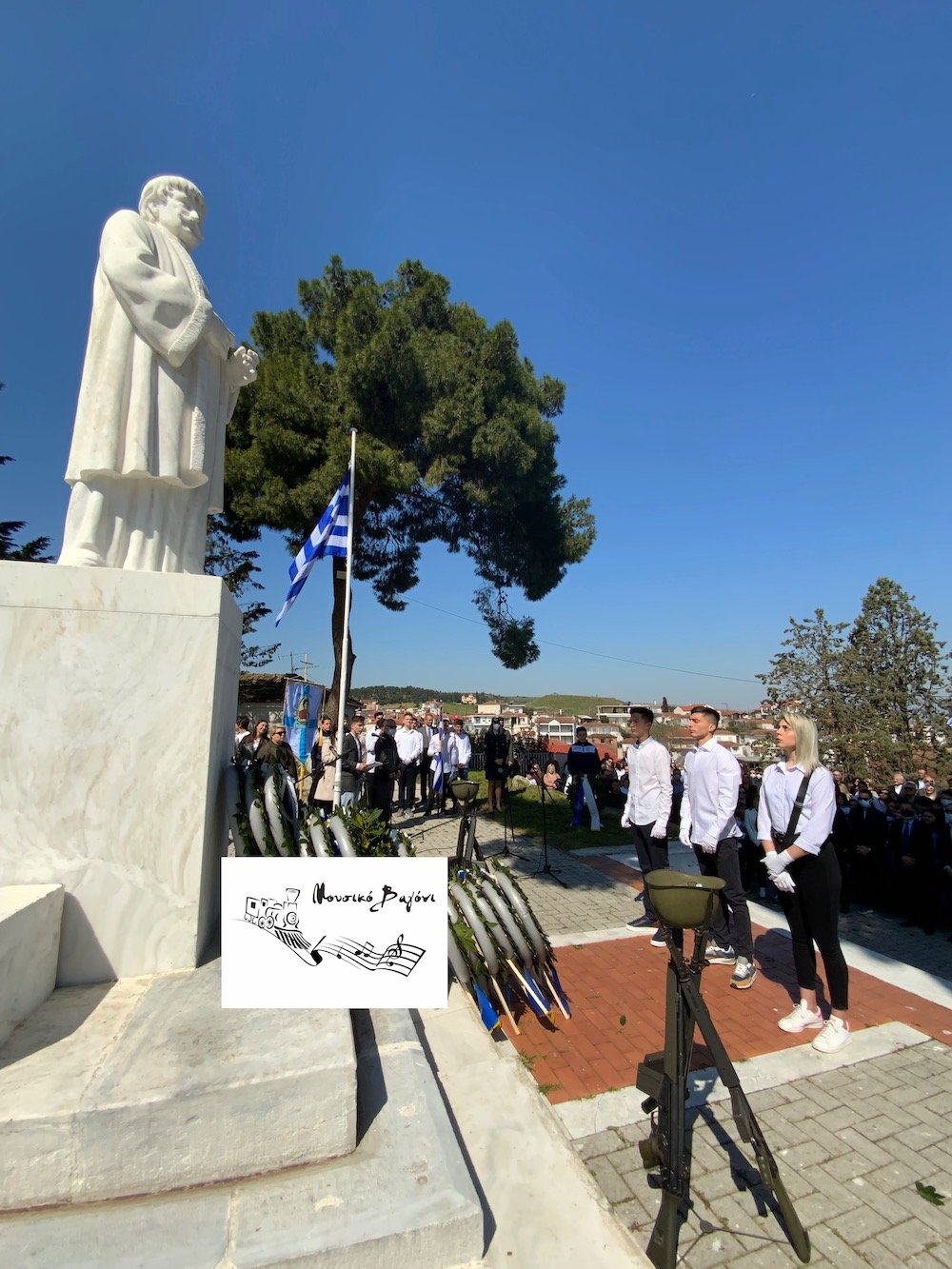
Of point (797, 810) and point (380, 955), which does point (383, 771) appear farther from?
point (380, 955)

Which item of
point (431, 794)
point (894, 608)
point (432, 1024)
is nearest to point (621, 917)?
point (432, 1024)

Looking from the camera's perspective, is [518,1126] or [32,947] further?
[518,1126]

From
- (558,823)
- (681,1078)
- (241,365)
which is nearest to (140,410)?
(241,365)

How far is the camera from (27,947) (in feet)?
6.86

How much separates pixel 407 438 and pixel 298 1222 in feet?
42.7

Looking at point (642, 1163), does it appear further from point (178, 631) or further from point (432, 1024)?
point (178, 631)

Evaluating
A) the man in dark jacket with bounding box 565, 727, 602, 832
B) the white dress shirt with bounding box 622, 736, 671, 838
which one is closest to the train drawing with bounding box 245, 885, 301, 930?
the white dress shirt with bounding box 622, 736, 671, 838

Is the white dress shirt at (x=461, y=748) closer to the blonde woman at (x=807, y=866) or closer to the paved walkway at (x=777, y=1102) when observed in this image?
the paved walkway at (x=777, y=1102)

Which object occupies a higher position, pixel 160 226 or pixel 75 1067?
pixel 160 226

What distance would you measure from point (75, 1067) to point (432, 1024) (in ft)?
6.19

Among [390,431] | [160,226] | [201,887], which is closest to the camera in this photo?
[201,887]

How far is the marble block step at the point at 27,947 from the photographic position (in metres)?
1.96

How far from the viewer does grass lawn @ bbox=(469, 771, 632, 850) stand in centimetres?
938

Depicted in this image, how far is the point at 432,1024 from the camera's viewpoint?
3250 millimetres
